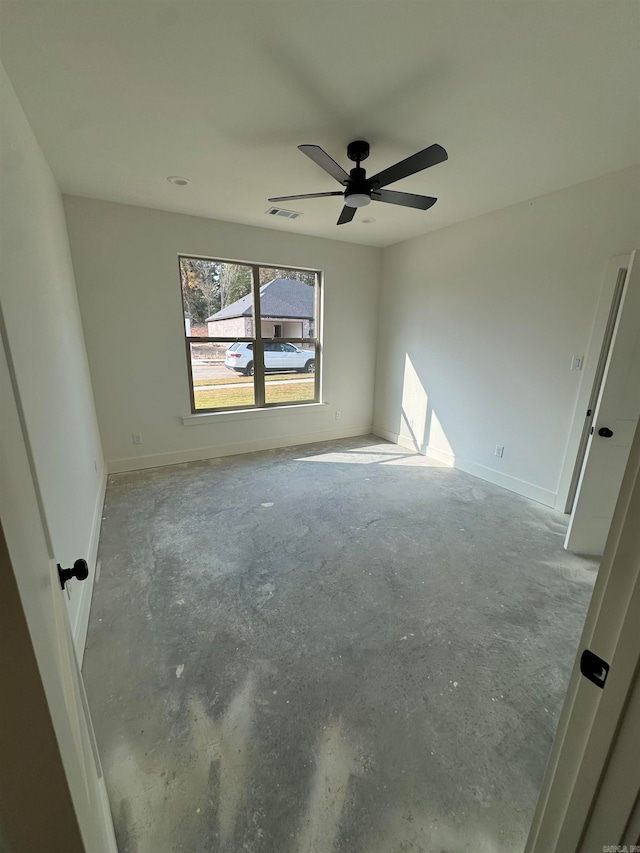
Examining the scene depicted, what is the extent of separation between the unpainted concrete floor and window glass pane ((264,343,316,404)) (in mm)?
1906

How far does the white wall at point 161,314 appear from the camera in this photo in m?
3.19

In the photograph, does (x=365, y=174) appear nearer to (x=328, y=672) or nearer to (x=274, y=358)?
(x=274, y=358)

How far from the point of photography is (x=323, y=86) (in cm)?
167

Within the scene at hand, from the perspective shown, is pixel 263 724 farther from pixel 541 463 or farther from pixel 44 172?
pixel 44 172

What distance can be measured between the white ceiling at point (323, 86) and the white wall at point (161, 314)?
2.17 ft

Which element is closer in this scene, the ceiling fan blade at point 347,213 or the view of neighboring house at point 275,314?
the ceiling fan blade at point 347,213

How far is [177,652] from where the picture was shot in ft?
5.31

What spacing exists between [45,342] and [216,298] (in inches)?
89.1

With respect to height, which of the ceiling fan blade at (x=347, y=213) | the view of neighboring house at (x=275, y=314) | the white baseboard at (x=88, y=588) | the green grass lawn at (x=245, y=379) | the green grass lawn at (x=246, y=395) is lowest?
the white baseboard at (x=88, y=588)

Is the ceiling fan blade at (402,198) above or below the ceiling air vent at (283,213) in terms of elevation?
below

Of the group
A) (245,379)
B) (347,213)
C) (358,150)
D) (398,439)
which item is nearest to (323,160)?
(358,150)

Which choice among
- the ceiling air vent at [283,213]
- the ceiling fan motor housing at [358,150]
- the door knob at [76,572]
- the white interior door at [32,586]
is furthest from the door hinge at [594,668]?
the ceiling air vent at [283,213]

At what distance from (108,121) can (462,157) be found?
2157mm

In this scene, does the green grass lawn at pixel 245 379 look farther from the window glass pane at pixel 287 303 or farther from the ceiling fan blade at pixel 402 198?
the ceiling fan blade at pixel 402 198
